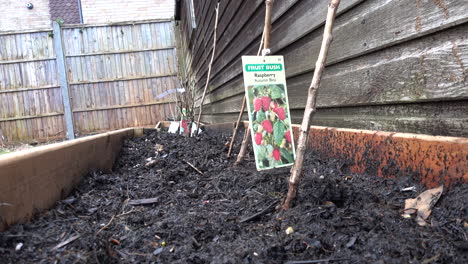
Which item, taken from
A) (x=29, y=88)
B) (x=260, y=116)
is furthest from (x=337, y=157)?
(x=29, y=88)

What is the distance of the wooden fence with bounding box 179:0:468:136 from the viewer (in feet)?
3.66

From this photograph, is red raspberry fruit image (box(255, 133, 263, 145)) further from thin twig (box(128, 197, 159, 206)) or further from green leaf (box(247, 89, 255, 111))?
thin twig (box(128, 197, 159, 206))

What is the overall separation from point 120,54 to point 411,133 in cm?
917

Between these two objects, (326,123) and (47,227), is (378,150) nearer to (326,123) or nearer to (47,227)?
(326,123)

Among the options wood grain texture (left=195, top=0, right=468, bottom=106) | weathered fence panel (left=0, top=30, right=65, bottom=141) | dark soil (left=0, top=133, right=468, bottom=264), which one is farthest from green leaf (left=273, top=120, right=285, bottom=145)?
weathered fence panel (left=0, top=30, right=65, bottom=141)

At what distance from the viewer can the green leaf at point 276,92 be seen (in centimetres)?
186

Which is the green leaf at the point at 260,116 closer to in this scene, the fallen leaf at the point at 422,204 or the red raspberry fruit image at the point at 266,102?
the red raspberry fruit image at the point at 266,102

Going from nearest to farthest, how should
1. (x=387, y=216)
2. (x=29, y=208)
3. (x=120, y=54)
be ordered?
(x=387, y=216)
(x=29, y=208)
(x=120, y=54)

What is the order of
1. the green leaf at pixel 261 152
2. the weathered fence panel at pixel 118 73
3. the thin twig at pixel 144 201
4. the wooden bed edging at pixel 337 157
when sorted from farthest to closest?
the weathered fence panel at pixel 118 73
the green leaf at pixel 261 152
the thin twig at pixel 144 201
the wooden bed edging at pixel 337 157

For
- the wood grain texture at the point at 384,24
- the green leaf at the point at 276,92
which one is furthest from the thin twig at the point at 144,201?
the wood grain texture at the point at 384,24

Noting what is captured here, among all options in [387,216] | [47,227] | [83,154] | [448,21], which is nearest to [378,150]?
[387,216]

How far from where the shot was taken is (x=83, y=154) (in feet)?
6.01

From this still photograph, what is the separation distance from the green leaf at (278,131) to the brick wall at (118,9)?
472 inches

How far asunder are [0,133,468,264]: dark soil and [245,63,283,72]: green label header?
Answer: 0.61 meters
